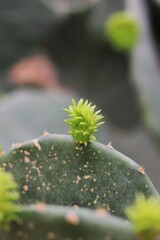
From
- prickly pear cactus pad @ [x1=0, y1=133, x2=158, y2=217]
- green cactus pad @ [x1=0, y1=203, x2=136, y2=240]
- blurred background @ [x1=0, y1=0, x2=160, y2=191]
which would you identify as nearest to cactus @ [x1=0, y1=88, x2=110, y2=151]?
blurred background @ [x1=0, y1=0, x2=160, y2=191]

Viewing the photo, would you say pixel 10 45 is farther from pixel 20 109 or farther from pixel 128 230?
pixel 128 230

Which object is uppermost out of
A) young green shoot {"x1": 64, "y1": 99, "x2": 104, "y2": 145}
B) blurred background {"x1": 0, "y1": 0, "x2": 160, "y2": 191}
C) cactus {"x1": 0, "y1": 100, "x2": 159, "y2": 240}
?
blurred background {"x1": 0, "y1": 0, "x2": 160, "y2": 191}

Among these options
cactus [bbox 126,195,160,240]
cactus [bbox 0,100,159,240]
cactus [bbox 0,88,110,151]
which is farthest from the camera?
cactus [bbox 0,88,110,151]

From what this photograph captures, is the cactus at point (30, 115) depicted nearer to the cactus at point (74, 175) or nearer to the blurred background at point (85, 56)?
the blurred background at point (85, 56)

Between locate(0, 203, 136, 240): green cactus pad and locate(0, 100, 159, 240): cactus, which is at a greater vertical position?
locate(0, 100, 159, 240): cactus

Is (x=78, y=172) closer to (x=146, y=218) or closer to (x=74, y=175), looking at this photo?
(x=74, y=175)

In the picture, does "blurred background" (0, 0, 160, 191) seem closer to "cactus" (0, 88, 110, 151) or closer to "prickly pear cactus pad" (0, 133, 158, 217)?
"cactus" (0, 88, 110, 151)

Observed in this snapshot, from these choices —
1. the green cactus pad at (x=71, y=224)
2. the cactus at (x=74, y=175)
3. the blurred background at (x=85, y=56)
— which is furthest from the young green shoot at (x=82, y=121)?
the blurred background at (x=85, y=56)
